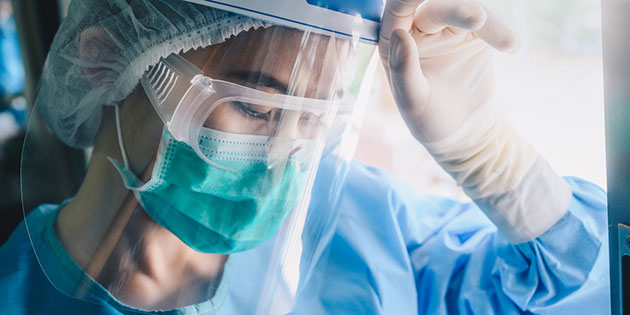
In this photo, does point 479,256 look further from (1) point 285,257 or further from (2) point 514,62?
(2) point 514,62

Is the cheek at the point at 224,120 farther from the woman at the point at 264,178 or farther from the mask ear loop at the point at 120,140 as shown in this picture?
the mask ear loop at the point at 120,140

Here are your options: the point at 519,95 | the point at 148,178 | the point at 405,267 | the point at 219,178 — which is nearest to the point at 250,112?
the point at 219,178

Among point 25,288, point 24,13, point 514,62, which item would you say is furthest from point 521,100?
point 24,13

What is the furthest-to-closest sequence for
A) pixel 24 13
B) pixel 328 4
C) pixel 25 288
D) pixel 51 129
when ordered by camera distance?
pixel 24 13 → pixel 51 129 → pixel 25 288 → pixel 328 4

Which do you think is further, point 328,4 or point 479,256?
point 479,256

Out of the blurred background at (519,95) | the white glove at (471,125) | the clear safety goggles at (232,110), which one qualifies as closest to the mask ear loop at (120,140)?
the clear safety goggles at (232,110)

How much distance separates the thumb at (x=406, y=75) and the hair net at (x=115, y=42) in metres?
0.21

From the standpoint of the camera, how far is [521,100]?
1.61 metres

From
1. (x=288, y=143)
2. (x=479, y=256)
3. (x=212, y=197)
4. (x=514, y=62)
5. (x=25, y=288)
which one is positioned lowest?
(x=25, y=288)

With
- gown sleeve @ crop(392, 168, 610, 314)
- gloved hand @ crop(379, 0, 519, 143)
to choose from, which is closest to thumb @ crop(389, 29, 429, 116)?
gloved hand @ crop(379, 0, 519, 143)

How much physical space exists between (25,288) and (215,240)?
1.53 feet

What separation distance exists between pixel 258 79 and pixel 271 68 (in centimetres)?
3

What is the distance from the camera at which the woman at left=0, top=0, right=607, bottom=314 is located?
0.80 m

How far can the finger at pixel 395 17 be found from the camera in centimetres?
78
